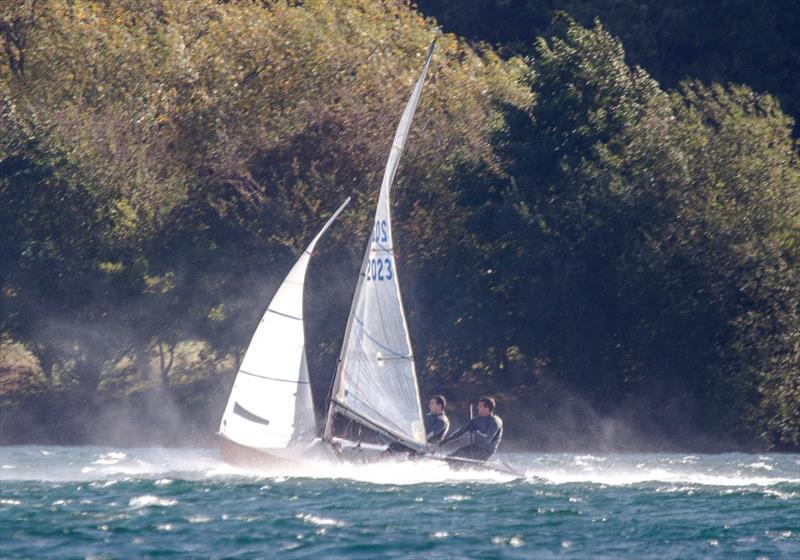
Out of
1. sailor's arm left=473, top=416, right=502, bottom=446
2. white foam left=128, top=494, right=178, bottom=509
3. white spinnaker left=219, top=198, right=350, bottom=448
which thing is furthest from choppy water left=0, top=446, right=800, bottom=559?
white spinnaker left=219, top=198, right=350, bottom=448

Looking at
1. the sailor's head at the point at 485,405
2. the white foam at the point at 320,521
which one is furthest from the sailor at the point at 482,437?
the white foam at the point at 320,521

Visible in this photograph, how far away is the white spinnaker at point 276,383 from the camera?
23078 mm

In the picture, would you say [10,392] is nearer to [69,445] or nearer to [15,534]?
[69,445]

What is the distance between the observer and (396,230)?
3662 cm


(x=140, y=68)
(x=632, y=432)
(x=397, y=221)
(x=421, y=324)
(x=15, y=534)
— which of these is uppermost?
(x=140, y=68)

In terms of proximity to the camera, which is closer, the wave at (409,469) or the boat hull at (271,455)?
the boat hull at (271,455)

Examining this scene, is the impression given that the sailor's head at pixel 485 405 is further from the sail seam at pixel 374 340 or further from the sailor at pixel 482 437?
the sail seam at pixel 374 340

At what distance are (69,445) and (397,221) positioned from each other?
1007 cm

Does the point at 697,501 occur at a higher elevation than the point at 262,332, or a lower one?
lower

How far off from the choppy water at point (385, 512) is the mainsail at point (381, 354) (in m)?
0.84

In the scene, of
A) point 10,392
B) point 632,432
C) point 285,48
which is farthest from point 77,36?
point 632,432

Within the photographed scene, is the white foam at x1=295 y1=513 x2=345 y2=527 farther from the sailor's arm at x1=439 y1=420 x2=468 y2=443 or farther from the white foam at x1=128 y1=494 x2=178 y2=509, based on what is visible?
the sailor's arm at x1=439 y1=420 x2=468 y2=443

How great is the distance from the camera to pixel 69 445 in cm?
3325

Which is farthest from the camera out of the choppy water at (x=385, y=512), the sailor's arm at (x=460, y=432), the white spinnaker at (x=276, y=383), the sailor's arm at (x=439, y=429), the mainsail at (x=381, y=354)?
the sailor's arm at (x=439, y=429)
